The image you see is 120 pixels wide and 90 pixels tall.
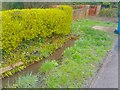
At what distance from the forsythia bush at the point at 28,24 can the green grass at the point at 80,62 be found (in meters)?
0.82

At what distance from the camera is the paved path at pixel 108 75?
15.7ft

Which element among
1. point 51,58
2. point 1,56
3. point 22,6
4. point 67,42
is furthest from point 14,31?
point 22,6

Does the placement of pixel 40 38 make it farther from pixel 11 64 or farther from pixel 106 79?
pixel 106 79

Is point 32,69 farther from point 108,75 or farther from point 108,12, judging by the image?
point 108,12

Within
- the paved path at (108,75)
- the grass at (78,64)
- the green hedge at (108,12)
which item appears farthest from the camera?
the green hedge at (108,12)

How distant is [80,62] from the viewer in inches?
229

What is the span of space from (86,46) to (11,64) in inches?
102

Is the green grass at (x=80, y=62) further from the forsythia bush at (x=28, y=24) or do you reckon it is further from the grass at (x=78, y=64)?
the forsythia bush at (x=28, y=24)

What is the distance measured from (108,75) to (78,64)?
2.47 feet

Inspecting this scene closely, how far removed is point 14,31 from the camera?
5.44m

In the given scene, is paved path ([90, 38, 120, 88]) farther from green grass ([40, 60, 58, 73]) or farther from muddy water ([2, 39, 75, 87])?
muddy water ([2, 39, 75, 87])

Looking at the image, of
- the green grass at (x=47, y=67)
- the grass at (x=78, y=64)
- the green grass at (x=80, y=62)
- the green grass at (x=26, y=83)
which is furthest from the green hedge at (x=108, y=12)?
the green grass at (x=26, y=83)

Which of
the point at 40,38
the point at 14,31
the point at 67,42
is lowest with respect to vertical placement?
the point at 67,42

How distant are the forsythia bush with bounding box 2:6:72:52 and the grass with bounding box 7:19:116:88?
0.82 m
